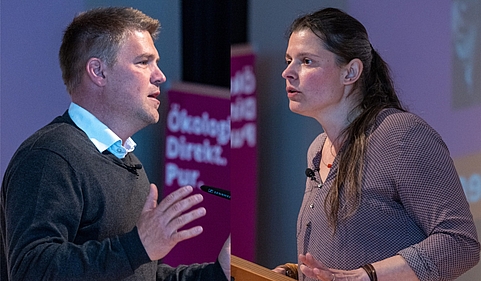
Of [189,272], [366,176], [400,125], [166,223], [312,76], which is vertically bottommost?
[189,272]

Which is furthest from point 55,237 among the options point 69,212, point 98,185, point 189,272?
point 189,272

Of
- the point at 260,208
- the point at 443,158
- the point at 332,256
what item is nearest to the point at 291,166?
the point at 260,208

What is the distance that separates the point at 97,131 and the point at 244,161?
43 centimetres

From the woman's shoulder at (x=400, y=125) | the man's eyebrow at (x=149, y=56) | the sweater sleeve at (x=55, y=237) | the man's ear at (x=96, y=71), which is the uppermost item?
the man's eyebrow at (x=149, y=56)

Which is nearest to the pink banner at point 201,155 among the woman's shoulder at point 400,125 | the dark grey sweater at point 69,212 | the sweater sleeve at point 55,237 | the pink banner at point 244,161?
the pink banner at point 244,161

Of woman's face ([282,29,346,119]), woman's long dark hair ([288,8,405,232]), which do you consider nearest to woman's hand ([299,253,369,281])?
woman's long dark hair ([288,8,405,232])

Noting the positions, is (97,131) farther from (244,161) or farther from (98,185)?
(244,161)

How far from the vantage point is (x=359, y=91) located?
5.80ft

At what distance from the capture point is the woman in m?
1.64

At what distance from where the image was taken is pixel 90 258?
1.69 meters

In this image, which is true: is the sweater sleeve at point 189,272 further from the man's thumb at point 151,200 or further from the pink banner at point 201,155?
the man's thumb at point 151,200

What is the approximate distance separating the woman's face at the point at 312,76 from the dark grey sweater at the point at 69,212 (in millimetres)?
518

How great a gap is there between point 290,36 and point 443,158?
1.71 feet

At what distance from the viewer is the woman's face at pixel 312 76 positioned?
1754 millimetres
